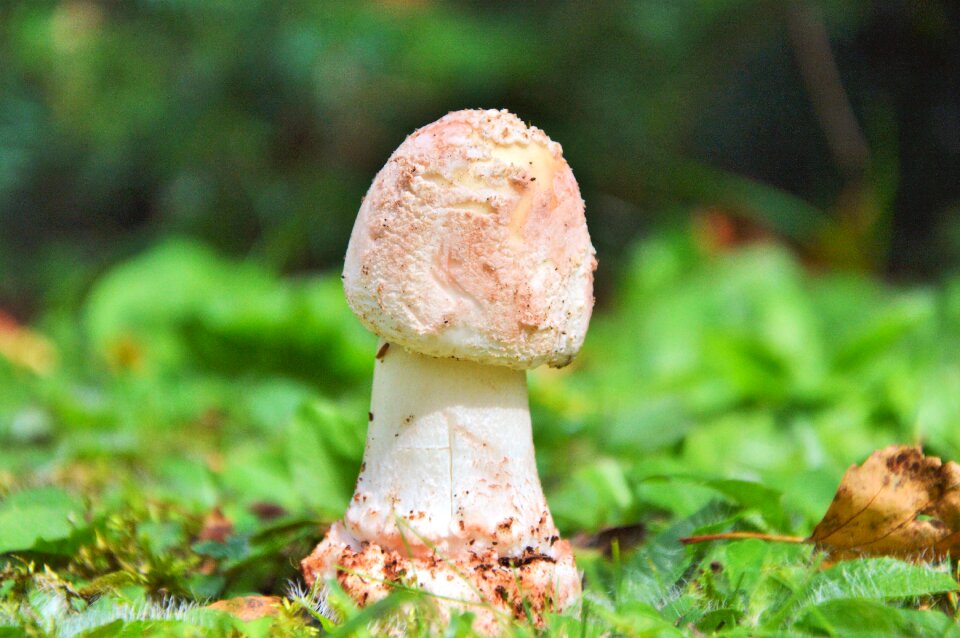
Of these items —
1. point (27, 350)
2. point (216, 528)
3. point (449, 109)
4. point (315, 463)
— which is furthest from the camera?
point (449, 109)

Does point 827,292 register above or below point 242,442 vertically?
above

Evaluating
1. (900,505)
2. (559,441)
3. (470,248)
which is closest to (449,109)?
(559,441)

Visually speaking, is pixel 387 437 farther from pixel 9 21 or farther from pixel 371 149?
pixel 371 149

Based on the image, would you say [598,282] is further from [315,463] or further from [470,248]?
[470,248]

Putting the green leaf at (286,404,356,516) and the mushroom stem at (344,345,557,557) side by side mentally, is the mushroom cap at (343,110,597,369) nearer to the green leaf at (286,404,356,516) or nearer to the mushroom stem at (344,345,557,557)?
the mushroom stem at (344,345,557,557)

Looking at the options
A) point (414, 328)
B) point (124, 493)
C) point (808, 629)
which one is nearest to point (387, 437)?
point (414, 328)

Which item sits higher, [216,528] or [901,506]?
[901,506]

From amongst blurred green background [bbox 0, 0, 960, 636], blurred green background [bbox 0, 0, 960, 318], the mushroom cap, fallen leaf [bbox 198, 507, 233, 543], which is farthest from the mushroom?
blurred green background [bbox 0, 0, 960, 318]
